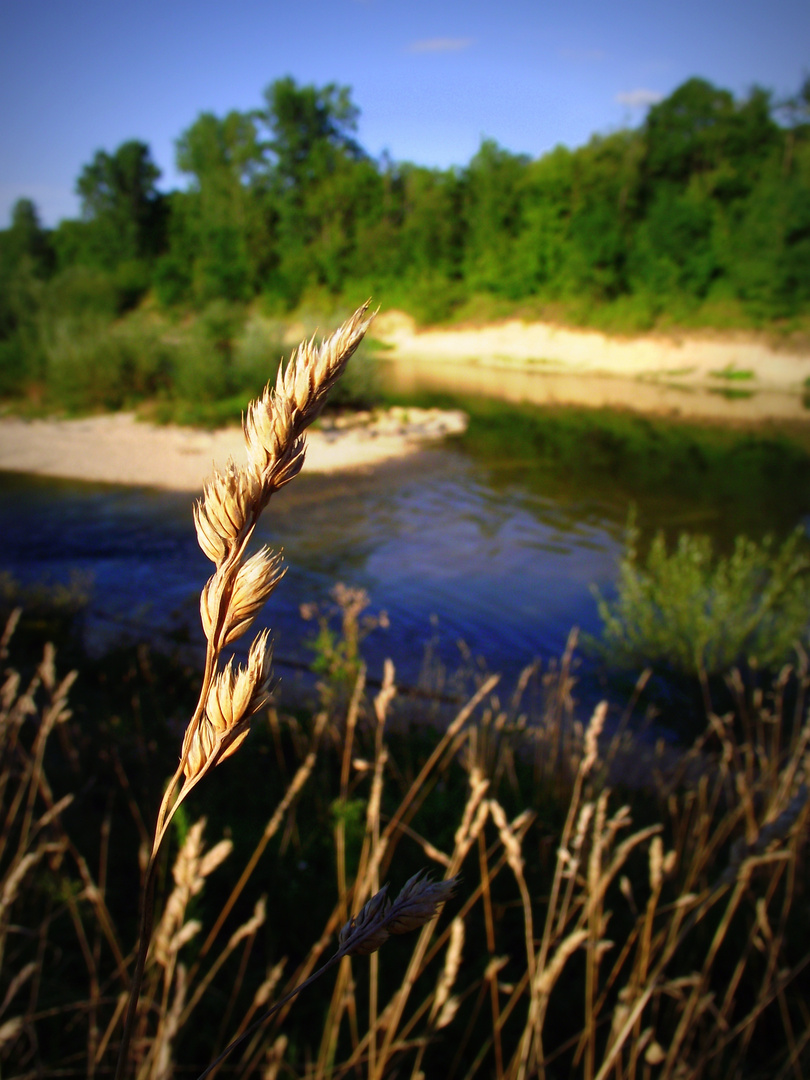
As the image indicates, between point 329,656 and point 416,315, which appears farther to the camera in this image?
point 416,315

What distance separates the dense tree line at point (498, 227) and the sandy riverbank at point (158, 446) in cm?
Answer: 899

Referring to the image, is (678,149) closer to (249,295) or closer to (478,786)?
(249,295)

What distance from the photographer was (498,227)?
3228 centimetres

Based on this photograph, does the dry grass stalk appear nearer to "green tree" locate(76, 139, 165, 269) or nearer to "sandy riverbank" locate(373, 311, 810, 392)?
"sandy riverbank" locate(373, 311, 810, 392)

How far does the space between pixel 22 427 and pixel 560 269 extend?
85.0 feet

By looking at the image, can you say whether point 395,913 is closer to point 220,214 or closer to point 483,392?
point 483,392

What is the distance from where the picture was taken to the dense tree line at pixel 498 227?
2483 centimetres

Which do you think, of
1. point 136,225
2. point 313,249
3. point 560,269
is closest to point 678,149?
point 560,269

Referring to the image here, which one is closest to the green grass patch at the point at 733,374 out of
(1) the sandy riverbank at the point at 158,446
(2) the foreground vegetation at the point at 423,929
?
(1) the sandy riverbank at the point at 158,446

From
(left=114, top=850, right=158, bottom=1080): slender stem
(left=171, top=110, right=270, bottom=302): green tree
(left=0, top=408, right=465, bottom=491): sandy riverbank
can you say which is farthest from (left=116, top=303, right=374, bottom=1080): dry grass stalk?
(left=171, top=110, right=270, bottom=302): green tree

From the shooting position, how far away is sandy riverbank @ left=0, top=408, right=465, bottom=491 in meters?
12.2

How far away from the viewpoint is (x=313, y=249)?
2352cm

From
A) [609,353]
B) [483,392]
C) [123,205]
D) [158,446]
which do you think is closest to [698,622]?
[158,446]

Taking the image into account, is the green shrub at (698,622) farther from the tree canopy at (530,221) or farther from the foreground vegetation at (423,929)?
the tree canopy at (530,221)
